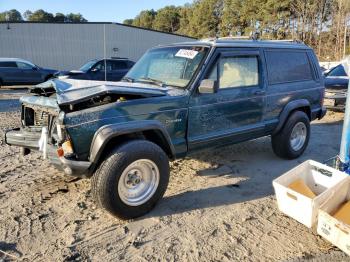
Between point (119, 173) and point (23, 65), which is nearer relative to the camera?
point (119, 173)

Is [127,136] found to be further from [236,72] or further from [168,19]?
[168,19]

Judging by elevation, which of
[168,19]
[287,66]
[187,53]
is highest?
[168,19]

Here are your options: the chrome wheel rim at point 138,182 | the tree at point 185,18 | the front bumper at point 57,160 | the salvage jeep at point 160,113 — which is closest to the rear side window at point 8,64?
the salvage jeep at point 160,113

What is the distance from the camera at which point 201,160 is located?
221 inches

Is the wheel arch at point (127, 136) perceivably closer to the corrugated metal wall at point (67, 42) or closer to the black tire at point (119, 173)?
the black tire at point (119, 173)

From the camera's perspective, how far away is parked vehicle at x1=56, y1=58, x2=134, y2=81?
14180 mm

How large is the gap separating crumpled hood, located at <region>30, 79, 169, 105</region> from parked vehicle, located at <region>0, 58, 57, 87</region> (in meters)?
14.6

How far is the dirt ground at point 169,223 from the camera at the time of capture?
312 centimetres

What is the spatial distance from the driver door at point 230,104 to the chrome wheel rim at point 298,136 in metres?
0.92

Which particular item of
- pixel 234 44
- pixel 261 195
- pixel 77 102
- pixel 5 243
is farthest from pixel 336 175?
pixel 5 243

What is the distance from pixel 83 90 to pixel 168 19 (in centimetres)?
6066

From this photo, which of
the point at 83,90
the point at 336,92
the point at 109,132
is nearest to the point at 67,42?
the point at 336,92

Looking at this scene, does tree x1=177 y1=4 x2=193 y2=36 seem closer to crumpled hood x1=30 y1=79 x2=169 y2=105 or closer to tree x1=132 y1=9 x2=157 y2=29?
tree x1=132 y1=9 x2=157 y2=29

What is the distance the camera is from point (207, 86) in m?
3.97
